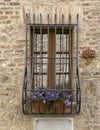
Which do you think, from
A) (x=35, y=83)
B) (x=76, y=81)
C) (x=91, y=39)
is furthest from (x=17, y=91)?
(x=91, y=39)

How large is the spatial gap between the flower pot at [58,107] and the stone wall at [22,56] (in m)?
0.26

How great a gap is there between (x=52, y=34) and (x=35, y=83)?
769 millimetres

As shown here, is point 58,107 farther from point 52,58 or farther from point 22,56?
point 22,56

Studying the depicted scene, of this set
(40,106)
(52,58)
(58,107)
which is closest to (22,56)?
(52,58)

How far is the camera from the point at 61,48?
19.9 feet

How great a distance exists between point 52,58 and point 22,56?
0.44 m

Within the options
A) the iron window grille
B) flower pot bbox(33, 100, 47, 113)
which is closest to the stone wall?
the iron window grille

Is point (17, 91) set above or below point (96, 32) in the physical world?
below

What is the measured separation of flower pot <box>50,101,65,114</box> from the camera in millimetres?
5727

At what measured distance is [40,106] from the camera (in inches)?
226

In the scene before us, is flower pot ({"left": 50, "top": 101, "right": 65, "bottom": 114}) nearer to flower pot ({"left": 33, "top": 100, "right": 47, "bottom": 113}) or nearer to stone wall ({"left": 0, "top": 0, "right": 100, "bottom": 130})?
flower pot ({"left": 33, "top": 100, "right": 47, "bottom": 113})

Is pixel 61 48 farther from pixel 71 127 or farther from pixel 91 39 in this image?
pixel 71 127

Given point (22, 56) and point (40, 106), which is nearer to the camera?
point (40, 106)

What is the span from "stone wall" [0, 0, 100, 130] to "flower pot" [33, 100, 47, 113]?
204mm
